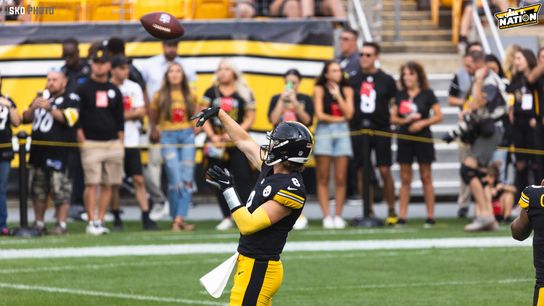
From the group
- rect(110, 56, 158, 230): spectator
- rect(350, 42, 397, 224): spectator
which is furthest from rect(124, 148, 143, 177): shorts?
rect(350, 42, 397, 224): spectator

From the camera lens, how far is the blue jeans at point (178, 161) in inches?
636

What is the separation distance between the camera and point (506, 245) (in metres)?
14.1

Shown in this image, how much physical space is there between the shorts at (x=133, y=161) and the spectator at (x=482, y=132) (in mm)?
4095

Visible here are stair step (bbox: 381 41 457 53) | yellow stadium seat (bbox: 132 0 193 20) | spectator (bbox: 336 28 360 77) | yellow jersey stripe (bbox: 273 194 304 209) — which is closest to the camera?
yellow jersey stripe (bbox: 273 194 304 209)

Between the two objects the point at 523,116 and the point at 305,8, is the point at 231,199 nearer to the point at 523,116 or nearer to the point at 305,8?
the point at 523,116

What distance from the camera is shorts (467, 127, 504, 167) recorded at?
15820mm

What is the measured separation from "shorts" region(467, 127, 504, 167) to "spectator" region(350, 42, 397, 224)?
1322 mm

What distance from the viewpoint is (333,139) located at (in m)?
16.4

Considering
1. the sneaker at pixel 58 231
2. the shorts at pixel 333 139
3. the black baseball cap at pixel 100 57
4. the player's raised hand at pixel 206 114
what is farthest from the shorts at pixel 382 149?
the player's raised hand at pixel 206 114

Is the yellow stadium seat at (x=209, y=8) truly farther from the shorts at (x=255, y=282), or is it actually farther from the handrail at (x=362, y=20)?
the shorts at (x=255, y=282)

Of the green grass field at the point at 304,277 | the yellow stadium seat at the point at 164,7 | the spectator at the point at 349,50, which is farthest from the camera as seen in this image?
the yellow stadium seat at the point at 164,7

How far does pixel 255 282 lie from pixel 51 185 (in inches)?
327

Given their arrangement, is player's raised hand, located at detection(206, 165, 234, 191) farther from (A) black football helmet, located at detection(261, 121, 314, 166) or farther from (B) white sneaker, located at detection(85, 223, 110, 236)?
(B) white sneaker, located at detection(85, 223, 110, 236)

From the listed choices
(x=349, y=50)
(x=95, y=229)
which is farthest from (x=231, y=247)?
(x=349, y=50)
